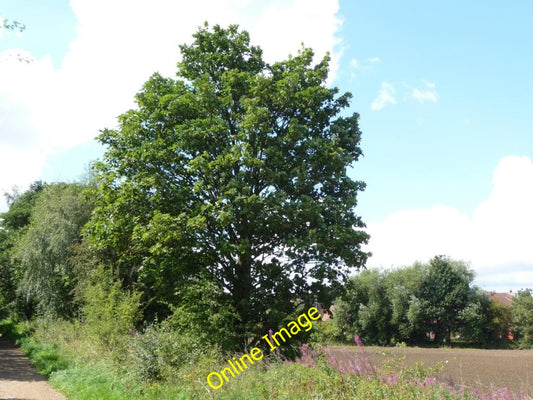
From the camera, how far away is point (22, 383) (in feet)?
53.5

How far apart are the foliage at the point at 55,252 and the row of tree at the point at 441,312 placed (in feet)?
122

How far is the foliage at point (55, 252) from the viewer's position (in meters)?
31.9

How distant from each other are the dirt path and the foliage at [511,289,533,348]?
56369 millimetres

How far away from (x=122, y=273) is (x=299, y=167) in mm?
12638

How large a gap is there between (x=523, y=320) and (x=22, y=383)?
6011cm

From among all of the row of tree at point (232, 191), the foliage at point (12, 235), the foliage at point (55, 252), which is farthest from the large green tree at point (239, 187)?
the foliage at point (12, 235)

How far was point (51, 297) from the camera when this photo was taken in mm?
32625

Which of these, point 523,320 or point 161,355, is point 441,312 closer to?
point 523,320

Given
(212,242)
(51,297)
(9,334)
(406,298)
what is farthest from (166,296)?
(406,298)

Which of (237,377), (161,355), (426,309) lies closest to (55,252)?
(161,355)

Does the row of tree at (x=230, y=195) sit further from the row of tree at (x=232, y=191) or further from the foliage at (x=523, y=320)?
the foliage at (x=523, y=320)

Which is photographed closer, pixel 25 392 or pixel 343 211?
pixel 25 392

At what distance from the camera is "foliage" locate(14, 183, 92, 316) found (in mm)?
31938

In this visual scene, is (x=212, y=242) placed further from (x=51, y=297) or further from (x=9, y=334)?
(x=9, y=334)
